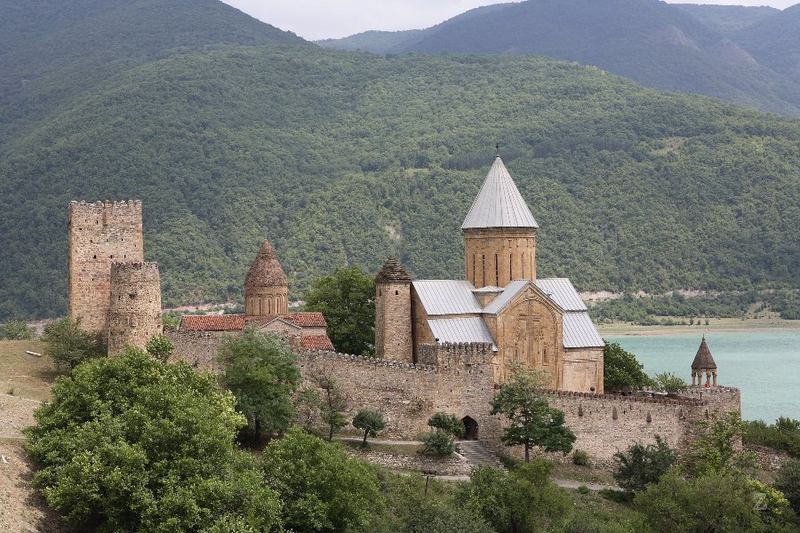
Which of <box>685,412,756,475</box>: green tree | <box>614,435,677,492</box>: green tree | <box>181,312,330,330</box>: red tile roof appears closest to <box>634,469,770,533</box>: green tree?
<box>614,435,677,492</box>: green tree

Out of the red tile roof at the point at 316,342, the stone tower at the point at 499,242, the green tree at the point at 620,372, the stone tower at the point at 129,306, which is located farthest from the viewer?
the green tree at the point at 620,372

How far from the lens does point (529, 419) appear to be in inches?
1075

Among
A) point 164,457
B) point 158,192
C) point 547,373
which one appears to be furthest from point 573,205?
point 164,457

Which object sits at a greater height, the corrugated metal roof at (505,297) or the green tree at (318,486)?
the corrugated metal roof at (505,297)

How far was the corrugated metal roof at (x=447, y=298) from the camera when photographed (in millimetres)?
30938

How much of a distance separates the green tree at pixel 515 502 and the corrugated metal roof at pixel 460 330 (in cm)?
626

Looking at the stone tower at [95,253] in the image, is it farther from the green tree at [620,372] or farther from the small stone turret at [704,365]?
the small stone turret at [704,365]

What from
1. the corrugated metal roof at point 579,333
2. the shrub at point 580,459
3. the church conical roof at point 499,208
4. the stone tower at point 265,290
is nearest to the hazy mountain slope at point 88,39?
the stone tower at point 265,290

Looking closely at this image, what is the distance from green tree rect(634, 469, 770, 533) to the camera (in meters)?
24.8

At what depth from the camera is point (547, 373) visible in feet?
102

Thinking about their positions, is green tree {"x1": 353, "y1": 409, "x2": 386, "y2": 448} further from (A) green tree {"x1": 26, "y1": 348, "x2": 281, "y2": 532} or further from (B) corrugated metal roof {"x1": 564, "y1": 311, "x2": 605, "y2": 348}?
(B) corrugated metal roof {"x1": 564, "y1": 311, "x2": 605, "y2": 348}

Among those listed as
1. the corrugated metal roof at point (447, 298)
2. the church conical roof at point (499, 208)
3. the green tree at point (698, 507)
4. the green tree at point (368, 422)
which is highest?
the church conical roof at point (499, 208)

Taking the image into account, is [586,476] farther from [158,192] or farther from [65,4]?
[65,4]

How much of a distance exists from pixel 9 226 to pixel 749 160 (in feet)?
172
